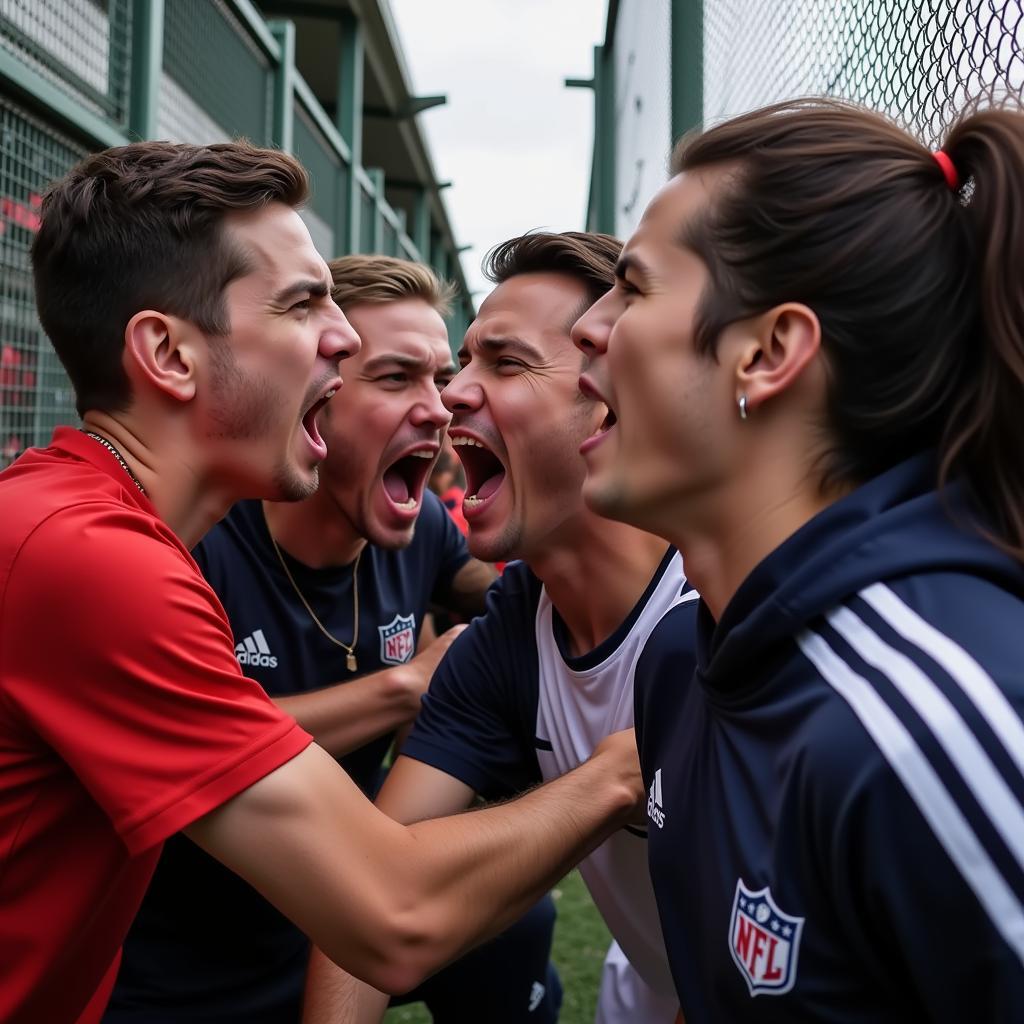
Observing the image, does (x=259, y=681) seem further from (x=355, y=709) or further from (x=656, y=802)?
(x=656, y=802)

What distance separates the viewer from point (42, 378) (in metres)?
3.48

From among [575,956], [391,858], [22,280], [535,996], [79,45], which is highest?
[79,45]

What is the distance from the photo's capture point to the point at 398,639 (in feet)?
10.6

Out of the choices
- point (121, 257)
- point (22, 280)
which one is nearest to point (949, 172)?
→ point (121, 257)

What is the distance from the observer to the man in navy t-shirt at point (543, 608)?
2.32m

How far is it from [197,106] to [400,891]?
4.07 m

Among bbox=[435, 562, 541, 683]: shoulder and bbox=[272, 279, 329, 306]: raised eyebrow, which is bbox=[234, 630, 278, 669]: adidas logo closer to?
bbox=[435, 562, 541, 683]: shoulder

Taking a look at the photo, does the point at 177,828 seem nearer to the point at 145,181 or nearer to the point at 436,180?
the point at 145,181

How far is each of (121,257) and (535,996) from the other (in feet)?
7.49

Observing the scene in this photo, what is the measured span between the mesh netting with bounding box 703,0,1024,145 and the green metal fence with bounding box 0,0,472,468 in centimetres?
199

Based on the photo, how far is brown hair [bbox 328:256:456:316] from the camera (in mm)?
3381

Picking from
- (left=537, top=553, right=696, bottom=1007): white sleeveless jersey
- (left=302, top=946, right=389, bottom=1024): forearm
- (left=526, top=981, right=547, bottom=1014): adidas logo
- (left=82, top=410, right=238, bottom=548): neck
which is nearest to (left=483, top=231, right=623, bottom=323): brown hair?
(left=537, top=553, right=696, bottom=1007): white sleeveless jersey

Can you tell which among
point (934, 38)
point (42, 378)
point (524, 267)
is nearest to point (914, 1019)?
point (934, 38)

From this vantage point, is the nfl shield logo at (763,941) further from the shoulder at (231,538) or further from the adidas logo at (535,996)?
the shoulder at (231,538)
